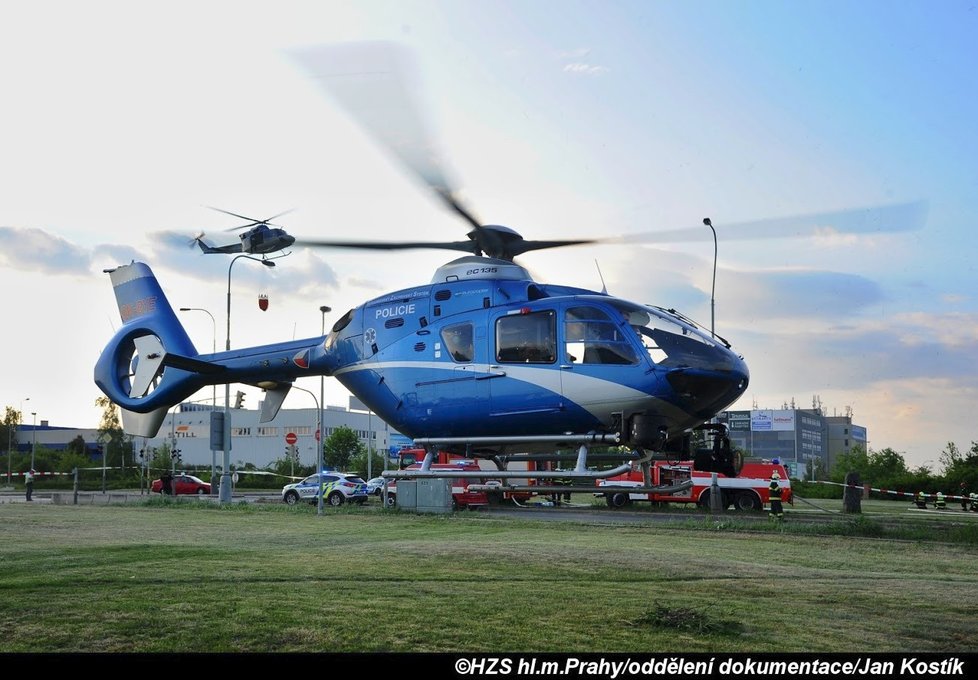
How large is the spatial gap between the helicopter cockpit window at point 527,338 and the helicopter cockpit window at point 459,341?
0.43 m

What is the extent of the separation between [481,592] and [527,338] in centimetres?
332

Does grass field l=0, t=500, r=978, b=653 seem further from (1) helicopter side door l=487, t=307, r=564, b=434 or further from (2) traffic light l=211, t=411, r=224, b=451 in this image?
(2) traffic light l=211, t=411, r=224, b=451

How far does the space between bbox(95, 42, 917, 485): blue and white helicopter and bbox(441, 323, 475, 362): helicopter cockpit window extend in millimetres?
16

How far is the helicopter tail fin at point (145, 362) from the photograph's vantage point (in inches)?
634

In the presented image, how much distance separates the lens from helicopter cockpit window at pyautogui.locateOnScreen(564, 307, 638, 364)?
11664 millimetres

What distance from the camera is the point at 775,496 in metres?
29.2

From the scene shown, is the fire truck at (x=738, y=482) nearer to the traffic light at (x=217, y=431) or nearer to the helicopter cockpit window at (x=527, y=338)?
the traffic light at (x=217, y=431)

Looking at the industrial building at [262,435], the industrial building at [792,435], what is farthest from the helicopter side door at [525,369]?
the industrial building at [792,435]

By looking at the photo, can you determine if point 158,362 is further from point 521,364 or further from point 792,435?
point 792,435

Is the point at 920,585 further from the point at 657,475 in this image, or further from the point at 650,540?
the point at 657,475
